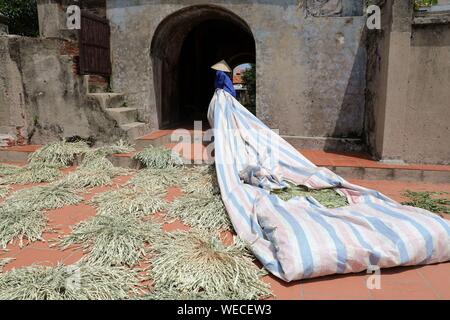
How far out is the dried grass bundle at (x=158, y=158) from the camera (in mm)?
5387

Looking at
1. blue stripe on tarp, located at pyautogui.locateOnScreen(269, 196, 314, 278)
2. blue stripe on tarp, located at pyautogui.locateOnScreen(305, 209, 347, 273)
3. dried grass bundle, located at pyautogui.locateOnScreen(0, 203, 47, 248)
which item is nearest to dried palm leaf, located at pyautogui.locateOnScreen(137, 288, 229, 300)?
blue stripe on tarp, located at pyautogui.locateOnScreen(269, 196, 314, 278)

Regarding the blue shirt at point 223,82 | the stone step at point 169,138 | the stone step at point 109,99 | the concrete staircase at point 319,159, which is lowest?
the concrete staircase at point 319,159

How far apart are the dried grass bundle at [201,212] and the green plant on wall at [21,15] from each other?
13.0 m

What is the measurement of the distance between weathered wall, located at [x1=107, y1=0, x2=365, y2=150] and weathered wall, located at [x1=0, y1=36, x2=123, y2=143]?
158 centimetres

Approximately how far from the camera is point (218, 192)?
425cm

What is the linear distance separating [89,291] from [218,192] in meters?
2.22

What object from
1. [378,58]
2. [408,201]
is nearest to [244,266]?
[408,201]

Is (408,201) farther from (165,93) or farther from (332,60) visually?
(165,93)

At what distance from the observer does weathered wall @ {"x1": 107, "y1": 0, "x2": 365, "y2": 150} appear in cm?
601

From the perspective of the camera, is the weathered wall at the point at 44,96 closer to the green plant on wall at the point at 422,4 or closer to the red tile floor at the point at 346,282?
the red tile floor at the point at 346,282

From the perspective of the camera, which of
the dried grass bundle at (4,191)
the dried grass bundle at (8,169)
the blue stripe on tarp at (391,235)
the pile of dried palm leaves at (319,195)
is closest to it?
the blue stripe on tarp at (391,235)

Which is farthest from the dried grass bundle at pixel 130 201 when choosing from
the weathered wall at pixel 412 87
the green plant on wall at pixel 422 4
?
the green plant on wall at pixel 422 4

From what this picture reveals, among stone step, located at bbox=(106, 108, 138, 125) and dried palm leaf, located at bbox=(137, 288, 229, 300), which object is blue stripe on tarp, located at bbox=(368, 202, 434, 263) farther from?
stone step, located at bbox=(106, 108, 138, 125)
